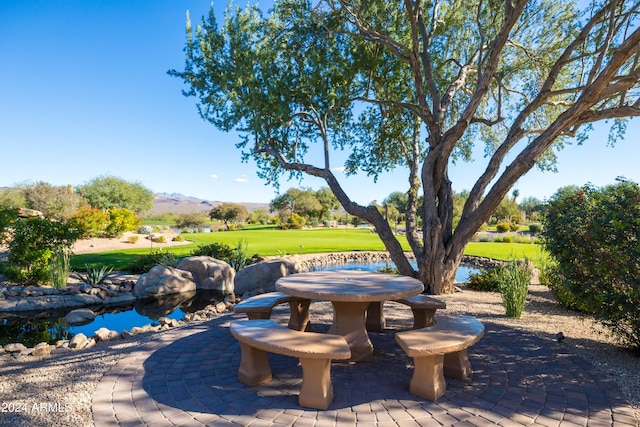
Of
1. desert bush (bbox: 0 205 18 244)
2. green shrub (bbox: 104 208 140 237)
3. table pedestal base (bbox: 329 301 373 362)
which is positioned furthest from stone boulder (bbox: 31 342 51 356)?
green shrub (bbox: 104 208 140 237)

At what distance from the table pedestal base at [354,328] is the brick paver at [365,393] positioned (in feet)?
0.39

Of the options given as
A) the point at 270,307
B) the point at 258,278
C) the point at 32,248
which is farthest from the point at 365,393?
the point at 32,248

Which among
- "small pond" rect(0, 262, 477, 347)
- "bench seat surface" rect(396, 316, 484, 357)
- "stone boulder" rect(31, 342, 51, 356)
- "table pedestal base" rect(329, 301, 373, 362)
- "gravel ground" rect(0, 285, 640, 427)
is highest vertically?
"bench seat surface" rect(396, 316, 484, 357)

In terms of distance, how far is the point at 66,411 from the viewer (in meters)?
2.60

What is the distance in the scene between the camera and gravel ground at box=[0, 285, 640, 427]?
102 inches

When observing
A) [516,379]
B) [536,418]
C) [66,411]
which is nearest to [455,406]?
[536,418]

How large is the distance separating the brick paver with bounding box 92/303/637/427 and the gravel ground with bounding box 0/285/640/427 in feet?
0.43

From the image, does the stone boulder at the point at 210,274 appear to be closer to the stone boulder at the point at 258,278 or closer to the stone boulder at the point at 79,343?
the stone boulder at the point at 258,278

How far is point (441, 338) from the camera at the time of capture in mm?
2795

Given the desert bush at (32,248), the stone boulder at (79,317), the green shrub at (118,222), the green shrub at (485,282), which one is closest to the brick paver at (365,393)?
the stone boulder at (79,317)

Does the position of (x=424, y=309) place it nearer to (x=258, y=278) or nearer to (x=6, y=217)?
(x=258, y=278)

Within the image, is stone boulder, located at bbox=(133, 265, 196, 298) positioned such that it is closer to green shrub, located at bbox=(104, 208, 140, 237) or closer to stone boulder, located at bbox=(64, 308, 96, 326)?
stone boulder, located at bbox=(64, 308, 96, 326)

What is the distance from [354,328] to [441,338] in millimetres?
1111

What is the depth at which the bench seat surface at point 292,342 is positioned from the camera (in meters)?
2.52
